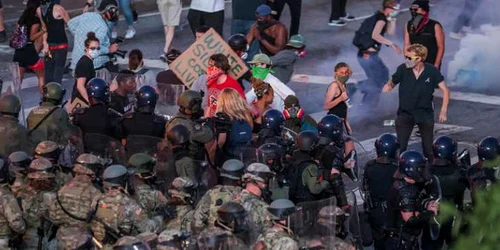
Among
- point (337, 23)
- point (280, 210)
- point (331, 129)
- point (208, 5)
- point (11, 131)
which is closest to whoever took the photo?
point (280, 210)

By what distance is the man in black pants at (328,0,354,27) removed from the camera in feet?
72.6

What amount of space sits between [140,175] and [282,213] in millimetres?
1752

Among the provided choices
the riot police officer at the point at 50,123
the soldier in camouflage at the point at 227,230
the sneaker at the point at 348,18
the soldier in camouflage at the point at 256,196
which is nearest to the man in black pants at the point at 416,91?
the riot police officer at the point at 50,123

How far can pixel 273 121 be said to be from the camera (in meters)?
11.9

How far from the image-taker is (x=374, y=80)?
1739cm

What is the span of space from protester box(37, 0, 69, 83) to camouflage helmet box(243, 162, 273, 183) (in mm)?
7445

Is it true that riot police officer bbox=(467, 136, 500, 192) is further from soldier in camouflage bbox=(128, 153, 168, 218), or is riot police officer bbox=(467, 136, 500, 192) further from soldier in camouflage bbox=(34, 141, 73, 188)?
soldier in camouflage bbox=(34, 141, 73, 188)

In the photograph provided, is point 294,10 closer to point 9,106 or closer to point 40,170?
point 9,106

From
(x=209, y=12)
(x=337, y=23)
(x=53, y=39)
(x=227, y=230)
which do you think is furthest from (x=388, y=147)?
(x=337, y=23)

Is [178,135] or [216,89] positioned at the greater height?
[178,135]

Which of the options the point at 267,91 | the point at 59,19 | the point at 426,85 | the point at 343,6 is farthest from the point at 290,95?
the point at 343,6

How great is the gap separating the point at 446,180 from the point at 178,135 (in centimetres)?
247

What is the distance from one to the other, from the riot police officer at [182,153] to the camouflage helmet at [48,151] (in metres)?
1.02

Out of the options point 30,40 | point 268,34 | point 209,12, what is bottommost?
point 30,40
